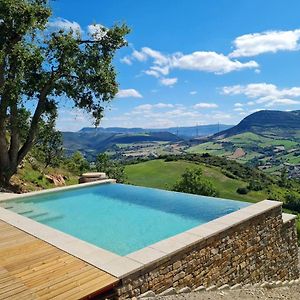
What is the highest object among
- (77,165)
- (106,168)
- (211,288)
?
(77,165)

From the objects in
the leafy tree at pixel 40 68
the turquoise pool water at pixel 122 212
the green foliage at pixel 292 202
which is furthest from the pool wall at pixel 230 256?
the green foliage at pixel 292 202

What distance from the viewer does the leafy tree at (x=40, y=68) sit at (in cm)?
1541

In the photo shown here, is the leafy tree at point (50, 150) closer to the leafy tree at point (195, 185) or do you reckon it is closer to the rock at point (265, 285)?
the leafy tree at point (195, 185)

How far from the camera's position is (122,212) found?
1158 centimetres

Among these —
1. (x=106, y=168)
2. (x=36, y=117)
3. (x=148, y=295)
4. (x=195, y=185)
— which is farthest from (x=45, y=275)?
(x=106, y=168)

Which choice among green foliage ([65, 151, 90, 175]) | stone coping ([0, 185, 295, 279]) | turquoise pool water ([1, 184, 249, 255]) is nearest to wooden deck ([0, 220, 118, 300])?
stone coping ([0, 185, 295, 279])

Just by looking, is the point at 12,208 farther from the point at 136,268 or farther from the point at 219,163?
the point at 219,163

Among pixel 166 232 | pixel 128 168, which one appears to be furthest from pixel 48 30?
pixel 128 168

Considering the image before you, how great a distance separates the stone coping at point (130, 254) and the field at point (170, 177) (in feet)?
214

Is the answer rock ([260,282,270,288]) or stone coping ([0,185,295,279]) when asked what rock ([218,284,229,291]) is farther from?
rock ([260,282,270,288])

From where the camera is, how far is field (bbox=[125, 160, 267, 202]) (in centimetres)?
7681

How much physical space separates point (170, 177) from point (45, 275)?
258ft

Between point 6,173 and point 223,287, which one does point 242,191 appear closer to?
point 6,173

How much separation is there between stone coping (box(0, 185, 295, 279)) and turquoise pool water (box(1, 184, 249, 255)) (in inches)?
32.0
